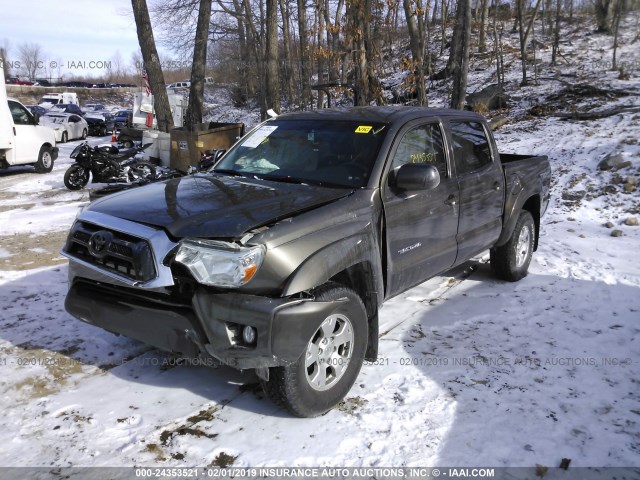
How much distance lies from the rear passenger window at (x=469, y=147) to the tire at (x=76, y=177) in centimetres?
945

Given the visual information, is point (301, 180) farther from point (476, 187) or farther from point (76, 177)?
point (76, 177)

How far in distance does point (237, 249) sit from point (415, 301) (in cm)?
285

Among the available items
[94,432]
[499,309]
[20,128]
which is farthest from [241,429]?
[20,128]

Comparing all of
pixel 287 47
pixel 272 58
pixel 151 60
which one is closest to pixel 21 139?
pixel 151 60

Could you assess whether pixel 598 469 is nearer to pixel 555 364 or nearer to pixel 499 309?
pixel 555 364

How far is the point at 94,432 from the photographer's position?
10.0 ft

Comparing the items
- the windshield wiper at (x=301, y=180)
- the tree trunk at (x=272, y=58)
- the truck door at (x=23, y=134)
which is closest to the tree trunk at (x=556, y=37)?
the tree trunk at (x=272, y=58)

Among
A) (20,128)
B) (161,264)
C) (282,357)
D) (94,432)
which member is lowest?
(94,432)

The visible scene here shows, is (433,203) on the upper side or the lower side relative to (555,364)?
upper

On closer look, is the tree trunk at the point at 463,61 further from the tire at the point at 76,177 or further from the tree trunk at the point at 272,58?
the tire at the point at 76,177

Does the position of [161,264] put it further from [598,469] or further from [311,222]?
[598,469]

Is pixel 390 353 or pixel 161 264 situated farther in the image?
pixel 390 353

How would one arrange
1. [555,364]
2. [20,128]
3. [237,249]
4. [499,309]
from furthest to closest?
1. [20,128]
2. [499,309]
3. [555,364]
4. [237,249]

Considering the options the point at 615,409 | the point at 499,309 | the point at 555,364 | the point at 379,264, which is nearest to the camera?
the point at 615,409
